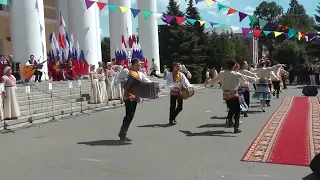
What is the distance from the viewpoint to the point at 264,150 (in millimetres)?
7371

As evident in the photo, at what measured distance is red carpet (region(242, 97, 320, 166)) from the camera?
6.78 m

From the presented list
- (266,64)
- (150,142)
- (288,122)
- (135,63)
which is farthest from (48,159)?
(266,64)

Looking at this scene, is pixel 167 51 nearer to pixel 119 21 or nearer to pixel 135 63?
pixel 119 21

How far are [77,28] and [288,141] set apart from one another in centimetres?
1876

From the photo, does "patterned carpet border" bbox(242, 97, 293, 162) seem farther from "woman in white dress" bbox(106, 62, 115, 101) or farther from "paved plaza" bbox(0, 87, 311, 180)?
"woman in white dress" bbox(106, 62, 115, 101)

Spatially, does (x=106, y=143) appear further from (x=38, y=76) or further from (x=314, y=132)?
(x=38, y=76)

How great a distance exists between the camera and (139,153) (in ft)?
24.5

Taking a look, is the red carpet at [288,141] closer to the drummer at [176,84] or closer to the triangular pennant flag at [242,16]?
the drummer at [176,84]

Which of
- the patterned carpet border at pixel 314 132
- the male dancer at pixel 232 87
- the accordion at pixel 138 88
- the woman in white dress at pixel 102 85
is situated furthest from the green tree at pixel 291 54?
the accordion at pixel 138 88

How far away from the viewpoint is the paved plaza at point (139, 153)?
6008 mm

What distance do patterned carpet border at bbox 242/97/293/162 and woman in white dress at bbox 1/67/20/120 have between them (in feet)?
23.5

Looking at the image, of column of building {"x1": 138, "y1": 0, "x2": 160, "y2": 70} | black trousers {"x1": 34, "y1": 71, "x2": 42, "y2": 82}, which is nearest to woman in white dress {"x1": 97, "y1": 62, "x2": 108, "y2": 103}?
black trousers {"x1": 34, "y1": 71, "x2": 42, "y2": 82}

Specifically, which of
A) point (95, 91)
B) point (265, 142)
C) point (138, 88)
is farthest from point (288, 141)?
point (95, 91)

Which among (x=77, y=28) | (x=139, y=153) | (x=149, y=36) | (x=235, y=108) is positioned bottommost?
(x=139, y=153)
